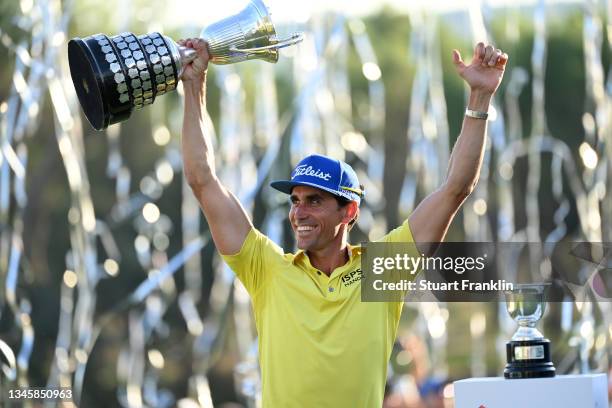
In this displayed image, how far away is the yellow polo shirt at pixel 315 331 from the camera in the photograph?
2461 mm

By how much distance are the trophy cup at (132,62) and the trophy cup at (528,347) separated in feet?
2.96

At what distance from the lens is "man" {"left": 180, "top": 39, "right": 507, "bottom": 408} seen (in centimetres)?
247

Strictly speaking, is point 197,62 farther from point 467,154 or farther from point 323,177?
point 467,154

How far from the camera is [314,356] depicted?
2477 mm

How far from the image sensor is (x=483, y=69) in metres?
Result: 2.52

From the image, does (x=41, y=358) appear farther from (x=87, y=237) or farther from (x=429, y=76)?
(x=429, y=76)

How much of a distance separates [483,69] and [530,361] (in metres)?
0.72

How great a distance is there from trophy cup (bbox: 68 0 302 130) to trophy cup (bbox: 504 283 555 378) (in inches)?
35.5

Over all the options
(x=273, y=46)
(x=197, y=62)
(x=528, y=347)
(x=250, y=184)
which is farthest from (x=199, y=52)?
(x=250, y=184)

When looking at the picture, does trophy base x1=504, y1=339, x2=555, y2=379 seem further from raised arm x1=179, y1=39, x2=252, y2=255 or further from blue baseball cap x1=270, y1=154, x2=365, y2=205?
raised arm x1=179, y1=39, x2=252, y2=255

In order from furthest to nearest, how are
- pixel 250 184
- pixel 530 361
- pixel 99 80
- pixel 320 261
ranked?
pixel 250 184
pixel 320 261
pixel 530 361
pixel 99 80

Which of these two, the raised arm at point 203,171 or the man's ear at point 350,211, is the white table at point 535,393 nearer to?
the man's ear at point 350,211

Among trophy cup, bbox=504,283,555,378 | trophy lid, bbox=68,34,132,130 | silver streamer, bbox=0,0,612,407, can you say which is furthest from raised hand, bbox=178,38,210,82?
silver streamer, bbox=0,0,612,407

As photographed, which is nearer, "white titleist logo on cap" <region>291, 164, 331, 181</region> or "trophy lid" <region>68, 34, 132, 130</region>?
"trophy lid" <region>68, 34, 132, 130</region>
